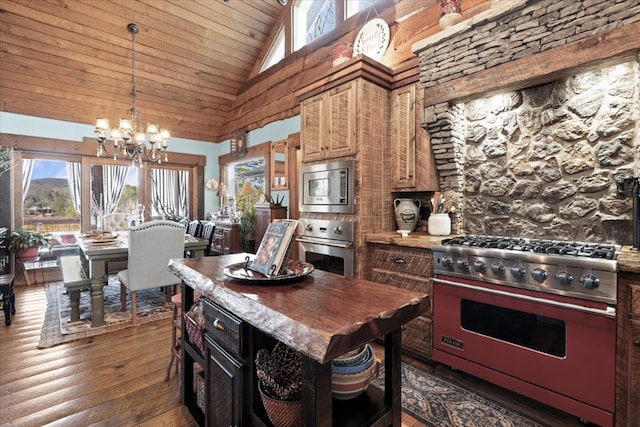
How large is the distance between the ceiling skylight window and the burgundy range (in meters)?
3.82

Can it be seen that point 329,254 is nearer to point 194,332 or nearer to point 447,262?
point 447,262

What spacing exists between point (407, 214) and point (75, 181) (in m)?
5.90

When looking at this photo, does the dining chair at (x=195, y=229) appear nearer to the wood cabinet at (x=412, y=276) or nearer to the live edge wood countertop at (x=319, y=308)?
the wood cabinet at (x=412, y=276)

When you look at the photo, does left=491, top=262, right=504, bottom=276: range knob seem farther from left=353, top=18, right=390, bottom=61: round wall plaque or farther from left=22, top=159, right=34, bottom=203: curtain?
left=22, top=159, right=34, bottom=203: curtain

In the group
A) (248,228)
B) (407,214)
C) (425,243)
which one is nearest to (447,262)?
(425,243)

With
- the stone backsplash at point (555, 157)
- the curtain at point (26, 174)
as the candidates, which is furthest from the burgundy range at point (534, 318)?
the curtain at point (26, 174)

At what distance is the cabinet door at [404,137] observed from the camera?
9.53 ft

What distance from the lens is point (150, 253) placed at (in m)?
3.15

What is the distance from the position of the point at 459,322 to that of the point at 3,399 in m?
3.03

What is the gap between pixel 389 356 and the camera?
1215 millimetres

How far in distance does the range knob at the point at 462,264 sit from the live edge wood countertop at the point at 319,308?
1.11 meters

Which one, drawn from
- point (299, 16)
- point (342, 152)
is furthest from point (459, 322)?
point (299, 16)

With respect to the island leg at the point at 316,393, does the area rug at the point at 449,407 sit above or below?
below

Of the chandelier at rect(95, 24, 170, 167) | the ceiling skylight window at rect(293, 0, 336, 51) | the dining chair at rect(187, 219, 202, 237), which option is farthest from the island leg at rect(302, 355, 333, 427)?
the ceiling skylight window at rect(293, 0, 336, 51)
